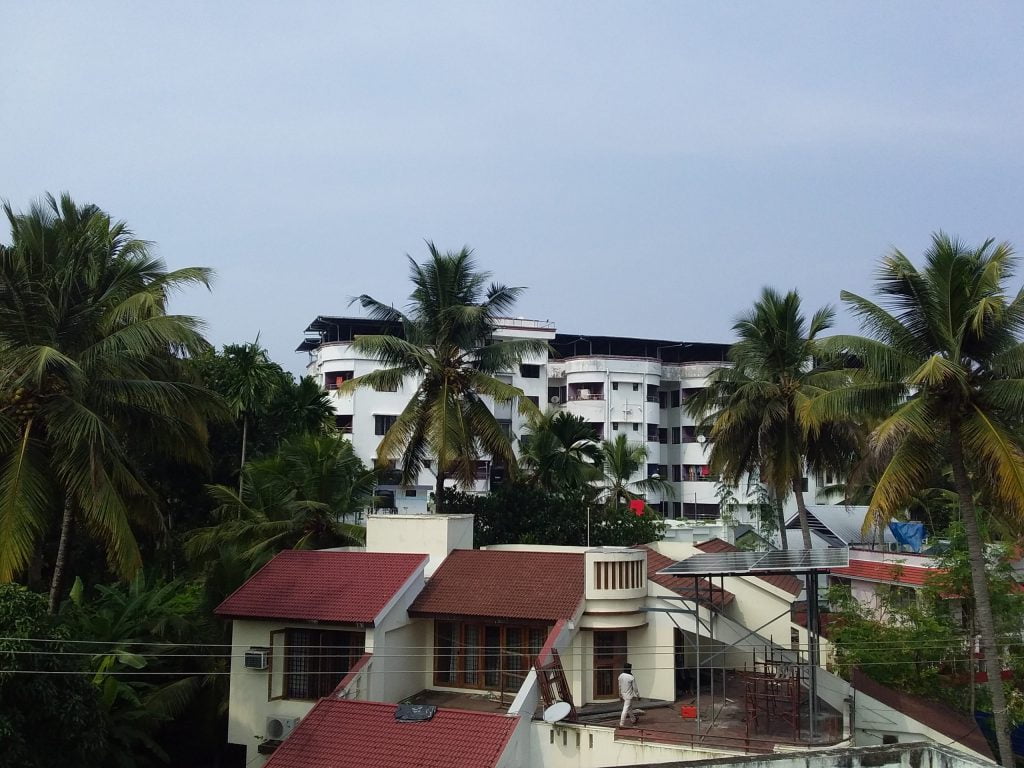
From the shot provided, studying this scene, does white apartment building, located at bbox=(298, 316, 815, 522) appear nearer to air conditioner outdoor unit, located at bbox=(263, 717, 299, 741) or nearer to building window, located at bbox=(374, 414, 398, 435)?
building window, located at bbox=(374, 414, 398, 435)

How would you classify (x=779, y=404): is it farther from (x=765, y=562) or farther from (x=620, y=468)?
(x=620, y=468)

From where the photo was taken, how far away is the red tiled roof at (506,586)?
21594 mm

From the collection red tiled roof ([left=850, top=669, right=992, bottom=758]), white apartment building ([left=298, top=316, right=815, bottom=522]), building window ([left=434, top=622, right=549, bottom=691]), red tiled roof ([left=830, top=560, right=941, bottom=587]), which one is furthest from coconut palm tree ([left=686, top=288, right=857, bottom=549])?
white apartment building ([left=298, top=316, right=815, bottom=522])

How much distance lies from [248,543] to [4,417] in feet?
30.9

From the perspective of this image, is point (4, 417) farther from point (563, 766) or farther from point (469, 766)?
point (563, 766)

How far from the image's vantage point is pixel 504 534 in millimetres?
34906

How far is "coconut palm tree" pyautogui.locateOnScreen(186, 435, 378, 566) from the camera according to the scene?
28.8 metres

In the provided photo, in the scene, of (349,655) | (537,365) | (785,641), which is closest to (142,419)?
(349,655)

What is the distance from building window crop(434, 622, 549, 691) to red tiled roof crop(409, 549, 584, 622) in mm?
530

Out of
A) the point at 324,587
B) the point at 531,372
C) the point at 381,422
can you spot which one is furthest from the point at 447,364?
the point at 531,372

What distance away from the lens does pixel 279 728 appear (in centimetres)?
2162

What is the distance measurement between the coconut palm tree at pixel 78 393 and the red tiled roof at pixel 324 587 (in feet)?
9.68

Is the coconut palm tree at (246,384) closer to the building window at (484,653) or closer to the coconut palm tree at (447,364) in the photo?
the coconut palm tree at (447,364)

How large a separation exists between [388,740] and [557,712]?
10.6 feet
